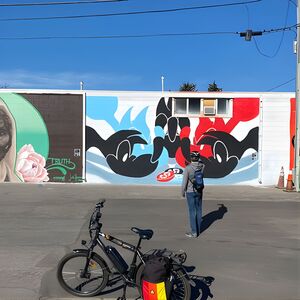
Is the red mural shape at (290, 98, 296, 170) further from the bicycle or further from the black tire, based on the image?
the black tire

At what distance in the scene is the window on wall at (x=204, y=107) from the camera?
66.5ft

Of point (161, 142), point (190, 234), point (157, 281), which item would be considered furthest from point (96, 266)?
point (161, 142)

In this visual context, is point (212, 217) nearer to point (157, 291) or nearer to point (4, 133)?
point (157, 291)

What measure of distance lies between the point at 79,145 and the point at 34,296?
1476 cm

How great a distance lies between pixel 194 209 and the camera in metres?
9.18

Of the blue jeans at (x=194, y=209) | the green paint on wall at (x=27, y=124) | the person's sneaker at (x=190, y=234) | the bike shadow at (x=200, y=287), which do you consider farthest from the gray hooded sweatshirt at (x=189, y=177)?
the green paint on wall at (x=27, y=124)

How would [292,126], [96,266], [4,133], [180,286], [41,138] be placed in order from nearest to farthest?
[180,286]
[96,266]
[4,133]
[41,138]
[292,126]

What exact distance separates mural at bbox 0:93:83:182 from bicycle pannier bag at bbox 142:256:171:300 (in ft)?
51.9

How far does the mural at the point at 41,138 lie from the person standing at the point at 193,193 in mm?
11576

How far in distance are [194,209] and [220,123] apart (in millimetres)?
11532

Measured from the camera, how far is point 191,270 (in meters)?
6.84

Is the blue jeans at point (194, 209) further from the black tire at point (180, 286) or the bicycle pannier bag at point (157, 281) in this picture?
the bicycle pannier bag at point (157, 281)

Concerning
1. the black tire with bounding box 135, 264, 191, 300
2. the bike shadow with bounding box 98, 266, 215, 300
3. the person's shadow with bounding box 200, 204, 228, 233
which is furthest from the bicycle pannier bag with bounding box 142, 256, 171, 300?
the person's shadow with bounding box 200, 204, 228, 233

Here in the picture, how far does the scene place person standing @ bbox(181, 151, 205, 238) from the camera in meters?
9.10
